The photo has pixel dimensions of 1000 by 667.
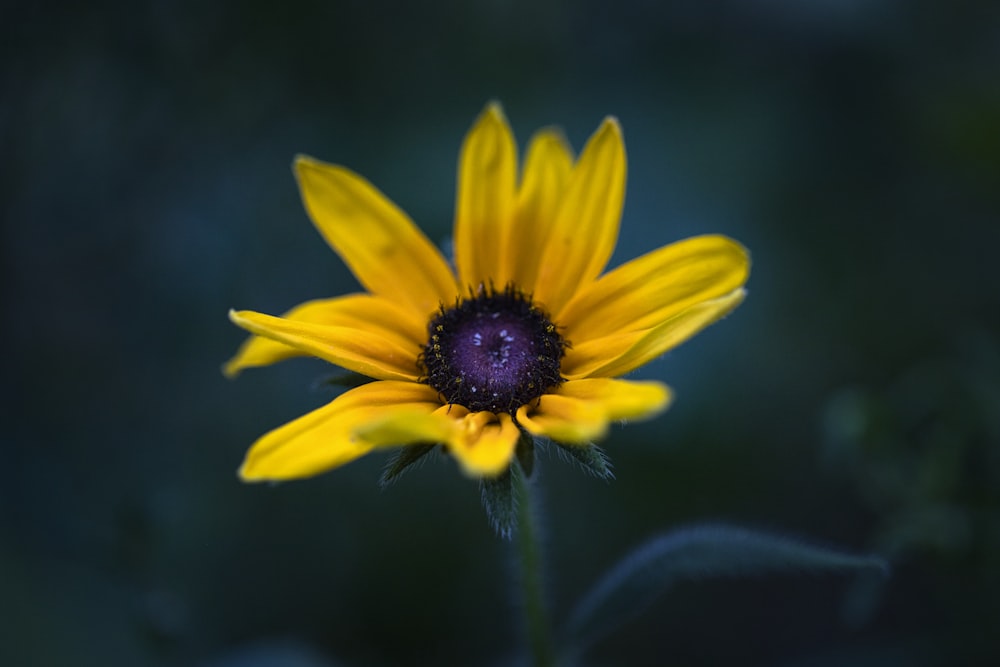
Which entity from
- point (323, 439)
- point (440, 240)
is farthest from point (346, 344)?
point (440, 240)

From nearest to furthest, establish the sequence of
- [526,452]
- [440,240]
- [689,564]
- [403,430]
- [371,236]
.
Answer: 1. [403,430]
2. [526,452]
3. [689,564]
4. [371,236]
5. [440,240]

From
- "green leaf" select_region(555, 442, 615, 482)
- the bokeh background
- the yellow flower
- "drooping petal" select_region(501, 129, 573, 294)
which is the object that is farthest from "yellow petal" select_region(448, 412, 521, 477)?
the bokeh background

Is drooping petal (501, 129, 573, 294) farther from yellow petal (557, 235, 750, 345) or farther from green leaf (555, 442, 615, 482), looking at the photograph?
green leaf (555, 442, 615, 482)

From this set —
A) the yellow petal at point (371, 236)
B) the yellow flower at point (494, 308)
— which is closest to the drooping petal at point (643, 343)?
the yellow flower at point (494, 308)

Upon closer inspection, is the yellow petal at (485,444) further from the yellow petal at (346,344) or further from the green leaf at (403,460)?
the yellow petal at (346,344)

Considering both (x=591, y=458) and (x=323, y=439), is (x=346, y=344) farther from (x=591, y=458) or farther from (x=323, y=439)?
(x=591, y=458)
